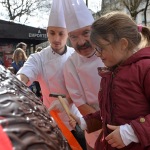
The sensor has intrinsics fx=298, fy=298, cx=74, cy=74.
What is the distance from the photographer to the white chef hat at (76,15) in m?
2.43

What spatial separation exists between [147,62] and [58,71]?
1.16 metres

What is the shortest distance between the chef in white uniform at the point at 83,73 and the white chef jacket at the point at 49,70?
18 cm

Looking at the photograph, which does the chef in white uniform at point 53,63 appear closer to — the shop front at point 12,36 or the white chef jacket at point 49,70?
the white chef jacket at point 49,70

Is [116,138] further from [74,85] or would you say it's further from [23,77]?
[23,77]

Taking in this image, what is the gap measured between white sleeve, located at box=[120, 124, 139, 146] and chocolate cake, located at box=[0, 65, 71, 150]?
100 cm

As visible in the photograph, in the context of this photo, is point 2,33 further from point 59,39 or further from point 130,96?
point 130,96

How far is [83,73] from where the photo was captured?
2283 mm

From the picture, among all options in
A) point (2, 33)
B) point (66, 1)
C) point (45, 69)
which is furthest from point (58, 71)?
point (2, 33)

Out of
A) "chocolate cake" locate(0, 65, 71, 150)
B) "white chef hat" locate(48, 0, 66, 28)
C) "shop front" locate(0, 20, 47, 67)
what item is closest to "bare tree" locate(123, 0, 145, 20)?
"shop front" locate(0, 20, 47, 67)

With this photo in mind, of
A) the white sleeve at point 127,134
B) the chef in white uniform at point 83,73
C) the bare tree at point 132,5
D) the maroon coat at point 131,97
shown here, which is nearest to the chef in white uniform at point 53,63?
the chef in white uniform at point 83,73

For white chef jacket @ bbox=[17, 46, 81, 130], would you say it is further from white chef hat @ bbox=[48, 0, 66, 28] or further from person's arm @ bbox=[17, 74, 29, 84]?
white chef hat @ bbox=[48, 0, 66, 28]

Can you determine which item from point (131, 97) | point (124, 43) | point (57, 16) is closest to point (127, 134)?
point (131, 97)

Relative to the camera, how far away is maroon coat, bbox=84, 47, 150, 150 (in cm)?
149

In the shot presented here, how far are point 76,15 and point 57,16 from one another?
218mm
